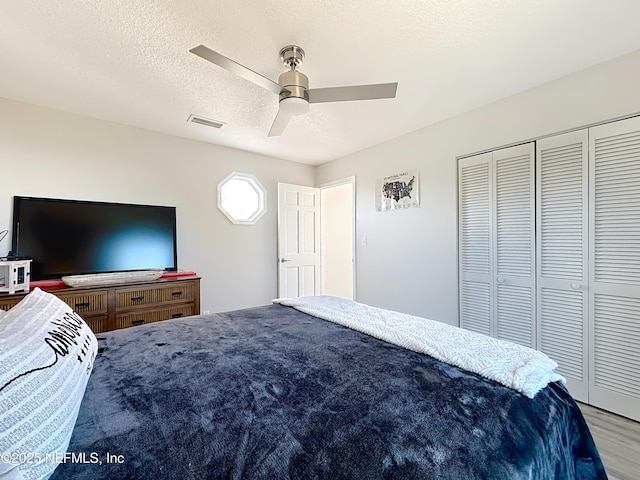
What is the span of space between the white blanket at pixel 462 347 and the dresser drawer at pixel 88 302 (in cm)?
198

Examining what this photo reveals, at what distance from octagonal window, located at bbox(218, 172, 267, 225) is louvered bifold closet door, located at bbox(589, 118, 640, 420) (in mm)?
3493

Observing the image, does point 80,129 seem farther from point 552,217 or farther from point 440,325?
point 552,217

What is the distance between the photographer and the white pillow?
1.84ft

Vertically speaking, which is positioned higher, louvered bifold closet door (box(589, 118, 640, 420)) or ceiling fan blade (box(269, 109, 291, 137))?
ceiling fan blade (box(269, 109, 291, 137))

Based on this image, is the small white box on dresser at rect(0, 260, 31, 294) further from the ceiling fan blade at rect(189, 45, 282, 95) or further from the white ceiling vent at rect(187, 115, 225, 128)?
the ceiling fan blade at rect(189, 45, 282, 95)

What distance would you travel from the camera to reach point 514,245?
2.52 meters

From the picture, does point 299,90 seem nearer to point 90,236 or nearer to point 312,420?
point 312,420

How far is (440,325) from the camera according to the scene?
1622 mm

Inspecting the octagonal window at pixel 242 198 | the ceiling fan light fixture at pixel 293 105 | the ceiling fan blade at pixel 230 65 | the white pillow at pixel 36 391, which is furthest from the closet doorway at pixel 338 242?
the white pillow at pixel 36 391

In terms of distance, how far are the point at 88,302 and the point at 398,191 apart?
131 inches

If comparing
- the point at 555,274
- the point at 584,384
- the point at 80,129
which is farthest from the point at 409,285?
the point at 80,129

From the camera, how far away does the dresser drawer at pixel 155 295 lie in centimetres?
267

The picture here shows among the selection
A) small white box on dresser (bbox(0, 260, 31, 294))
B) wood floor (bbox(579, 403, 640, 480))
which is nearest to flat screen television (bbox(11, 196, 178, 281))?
small white box on dresser (bbox(0, 260, 31, 294))

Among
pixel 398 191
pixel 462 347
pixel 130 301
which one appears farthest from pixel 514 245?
pixel 130 301
